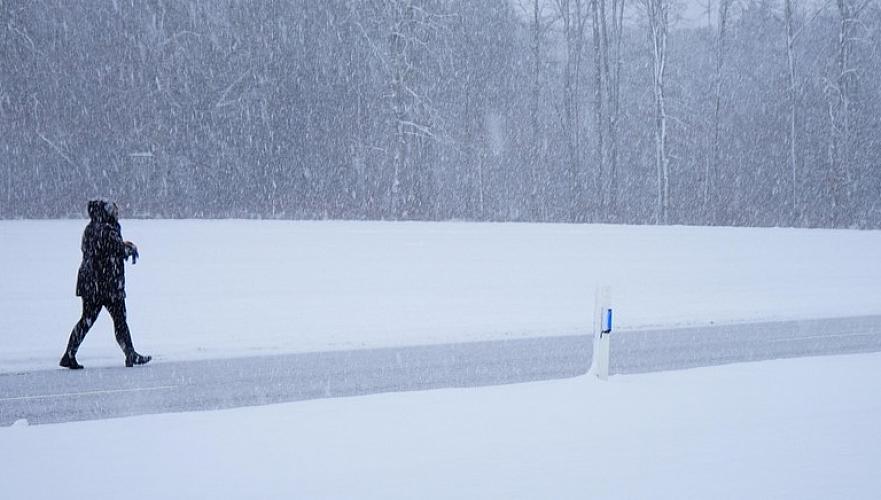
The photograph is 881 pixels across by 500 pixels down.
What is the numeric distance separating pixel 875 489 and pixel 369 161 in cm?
3152

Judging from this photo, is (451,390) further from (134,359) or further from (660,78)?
(660,78)

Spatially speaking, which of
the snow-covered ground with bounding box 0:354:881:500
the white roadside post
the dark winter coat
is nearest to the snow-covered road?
the dark winter coat

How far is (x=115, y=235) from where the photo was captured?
34.9 ft

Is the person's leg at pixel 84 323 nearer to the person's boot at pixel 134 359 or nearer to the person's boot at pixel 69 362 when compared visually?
the person's boot at pixel 69 362

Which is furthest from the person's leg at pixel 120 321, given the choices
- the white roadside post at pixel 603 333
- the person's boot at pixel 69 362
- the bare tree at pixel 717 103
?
the bare tree at pixel 717 103

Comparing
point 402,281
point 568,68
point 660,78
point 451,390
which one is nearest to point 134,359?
point 451,390

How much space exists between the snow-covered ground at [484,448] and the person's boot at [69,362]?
413 centimetres

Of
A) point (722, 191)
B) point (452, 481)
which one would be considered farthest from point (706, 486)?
point (722, 191)

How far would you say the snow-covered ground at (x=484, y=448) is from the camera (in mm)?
5336

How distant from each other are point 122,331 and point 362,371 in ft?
10.2

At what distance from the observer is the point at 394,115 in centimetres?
3344

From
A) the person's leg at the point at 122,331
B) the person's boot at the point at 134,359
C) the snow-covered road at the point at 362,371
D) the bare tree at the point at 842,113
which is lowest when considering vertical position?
the snow-covered road at the point at 362,371

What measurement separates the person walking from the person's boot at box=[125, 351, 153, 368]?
0.54 m

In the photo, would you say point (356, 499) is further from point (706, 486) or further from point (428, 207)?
point (428, 207)
